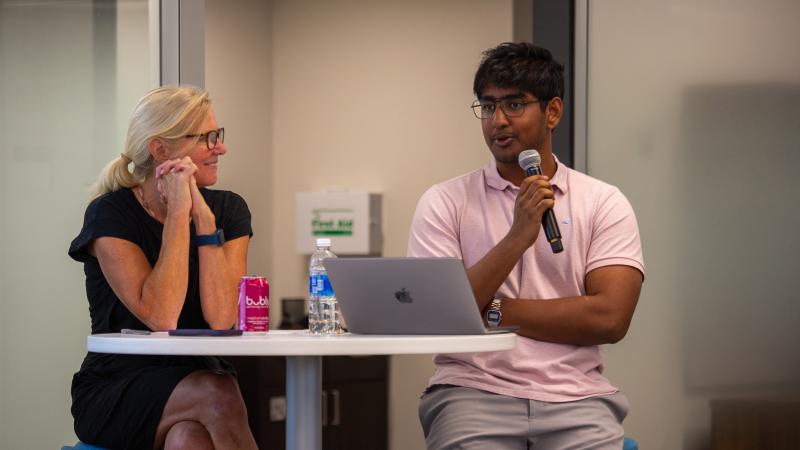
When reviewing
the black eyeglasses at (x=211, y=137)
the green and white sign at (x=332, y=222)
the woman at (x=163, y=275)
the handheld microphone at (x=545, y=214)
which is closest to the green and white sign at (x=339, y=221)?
the green and white sign at (x=332, y=222)

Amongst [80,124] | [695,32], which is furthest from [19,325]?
[695,32]

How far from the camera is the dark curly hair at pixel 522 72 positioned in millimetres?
2807

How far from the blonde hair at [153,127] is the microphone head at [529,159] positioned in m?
0.90

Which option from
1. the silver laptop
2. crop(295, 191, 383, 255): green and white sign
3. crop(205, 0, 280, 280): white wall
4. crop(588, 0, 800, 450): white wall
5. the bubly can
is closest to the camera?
the silver laptop

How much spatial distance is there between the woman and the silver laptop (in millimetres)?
457

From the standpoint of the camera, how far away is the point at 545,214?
253 centimetres

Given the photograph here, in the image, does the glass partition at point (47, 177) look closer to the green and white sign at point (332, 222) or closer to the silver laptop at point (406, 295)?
the silver laptop at point (406, 295)

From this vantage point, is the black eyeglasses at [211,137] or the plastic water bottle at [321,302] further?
the black eyeglasses at [211,137]

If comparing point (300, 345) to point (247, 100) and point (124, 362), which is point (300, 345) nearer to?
point (124, 362)

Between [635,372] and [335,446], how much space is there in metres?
2.19

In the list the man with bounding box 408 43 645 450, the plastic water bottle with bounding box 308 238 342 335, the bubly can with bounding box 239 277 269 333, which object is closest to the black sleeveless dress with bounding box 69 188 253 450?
the bubly can with bounding box 239 277 269 333

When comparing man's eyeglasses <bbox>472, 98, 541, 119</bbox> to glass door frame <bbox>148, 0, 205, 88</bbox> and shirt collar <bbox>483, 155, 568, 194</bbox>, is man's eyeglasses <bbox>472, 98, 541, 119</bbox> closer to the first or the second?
shirt collar <bbox>483, 155, 568, 194</bbox>

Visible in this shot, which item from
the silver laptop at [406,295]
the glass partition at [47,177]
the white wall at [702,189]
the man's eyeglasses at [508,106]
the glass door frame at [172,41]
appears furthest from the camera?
the white wall at [702,189]

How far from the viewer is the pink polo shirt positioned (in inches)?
103
